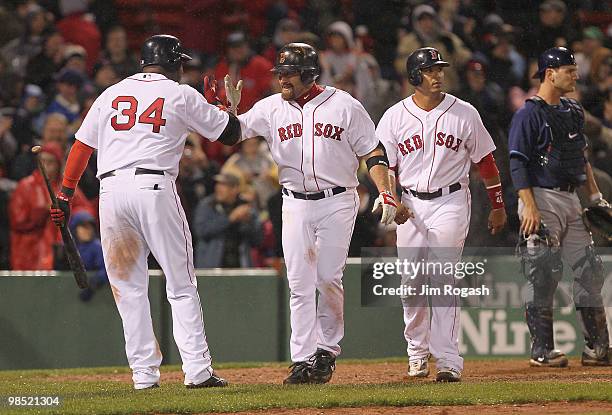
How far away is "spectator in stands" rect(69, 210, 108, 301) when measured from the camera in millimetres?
11070

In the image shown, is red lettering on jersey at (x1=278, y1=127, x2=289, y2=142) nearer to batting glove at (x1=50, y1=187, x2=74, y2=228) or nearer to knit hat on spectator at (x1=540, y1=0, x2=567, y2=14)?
batting glove at (x1=50, y1=187, x2=74, y2=228)

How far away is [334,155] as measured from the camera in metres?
8.20

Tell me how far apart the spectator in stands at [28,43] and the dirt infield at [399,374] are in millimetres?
5366

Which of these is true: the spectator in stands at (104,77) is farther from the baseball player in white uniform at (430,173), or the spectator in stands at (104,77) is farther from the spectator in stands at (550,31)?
the baseball player in white uniform at (430,173)

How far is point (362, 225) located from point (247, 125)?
3696mm

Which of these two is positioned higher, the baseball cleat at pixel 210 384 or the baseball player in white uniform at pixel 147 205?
the baseball player in white uniform at pixel 147 205

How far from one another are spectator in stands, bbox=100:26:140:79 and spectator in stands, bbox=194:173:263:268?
2.67 metres

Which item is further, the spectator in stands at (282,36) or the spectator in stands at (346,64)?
the spectator in stands at (282,36)

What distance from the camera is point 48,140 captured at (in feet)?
39.8

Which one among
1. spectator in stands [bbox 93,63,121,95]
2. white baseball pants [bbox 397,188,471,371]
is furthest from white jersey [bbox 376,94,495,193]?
spectator in stands [bbox 93,63,121,95]

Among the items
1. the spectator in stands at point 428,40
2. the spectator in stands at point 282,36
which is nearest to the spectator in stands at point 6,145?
the spectator in stands at point 282,36

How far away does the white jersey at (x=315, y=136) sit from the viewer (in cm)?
818

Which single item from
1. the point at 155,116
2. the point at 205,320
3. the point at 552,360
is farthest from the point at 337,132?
the point at 205,320

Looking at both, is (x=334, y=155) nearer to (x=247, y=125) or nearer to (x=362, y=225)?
(x=247, y=125)
